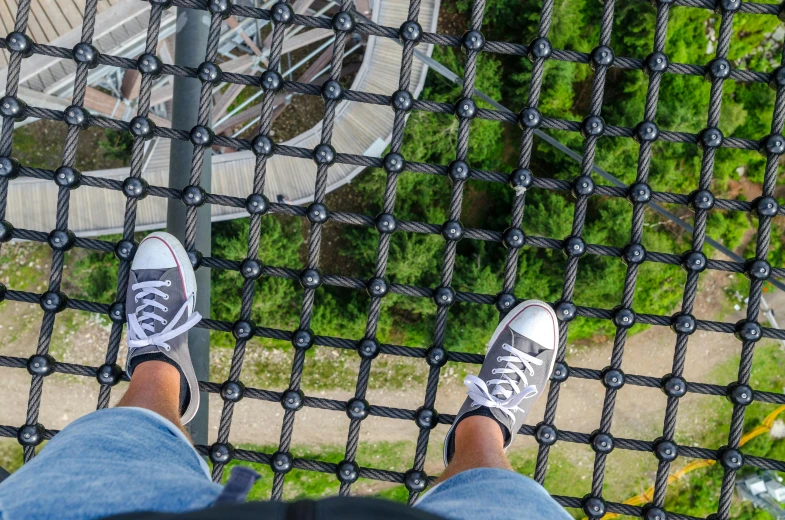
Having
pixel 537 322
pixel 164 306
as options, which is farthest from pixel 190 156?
pixel 537 322

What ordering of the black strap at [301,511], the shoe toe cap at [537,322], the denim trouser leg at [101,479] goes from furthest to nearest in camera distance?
1. the shoe toe cap at [537,322]
2. the denim trouser leg at [101,479]
3. the black strap at [301,511]

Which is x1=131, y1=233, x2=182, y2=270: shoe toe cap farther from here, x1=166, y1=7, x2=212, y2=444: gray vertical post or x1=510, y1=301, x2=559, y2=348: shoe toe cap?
x1=510, y1=301, x2=559, y2=348: shoe toe cap

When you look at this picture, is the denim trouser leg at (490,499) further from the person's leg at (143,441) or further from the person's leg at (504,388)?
the person's leg at (143,441)

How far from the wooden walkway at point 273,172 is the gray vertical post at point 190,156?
65.6 inches

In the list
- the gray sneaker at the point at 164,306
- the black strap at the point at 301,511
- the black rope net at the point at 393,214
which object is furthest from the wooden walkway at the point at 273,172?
the black strap at the point at 301,511

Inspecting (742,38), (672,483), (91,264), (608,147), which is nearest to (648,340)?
(672,483)

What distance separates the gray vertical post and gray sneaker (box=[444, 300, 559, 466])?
2.57ft

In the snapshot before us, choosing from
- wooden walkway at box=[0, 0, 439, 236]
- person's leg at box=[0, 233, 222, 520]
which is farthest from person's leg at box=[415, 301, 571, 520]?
wooden walkway at box=[0, 0, 439, 236]

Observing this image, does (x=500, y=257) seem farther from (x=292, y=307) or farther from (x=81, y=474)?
(x=81, y=474)

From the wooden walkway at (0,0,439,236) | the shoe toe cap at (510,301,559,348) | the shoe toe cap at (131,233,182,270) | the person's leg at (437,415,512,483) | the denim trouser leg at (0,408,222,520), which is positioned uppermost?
the wooden walkway at (0,0,439,236)

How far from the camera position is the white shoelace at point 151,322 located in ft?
5.58

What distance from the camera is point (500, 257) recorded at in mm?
3869

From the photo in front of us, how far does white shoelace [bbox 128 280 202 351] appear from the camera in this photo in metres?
1.70

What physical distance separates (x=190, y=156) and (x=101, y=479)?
969mm
